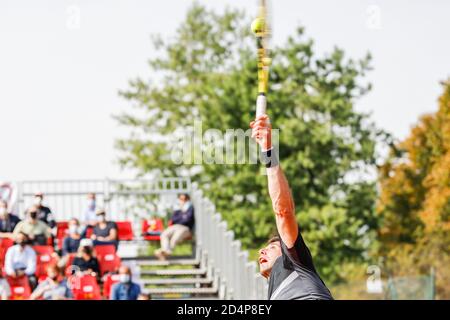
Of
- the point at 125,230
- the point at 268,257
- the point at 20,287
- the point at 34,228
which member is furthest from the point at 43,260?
the point at 268,257

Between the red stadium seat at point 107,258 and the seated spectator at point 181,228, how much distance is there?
139cm

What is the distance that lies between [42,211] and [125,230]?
1.96 m

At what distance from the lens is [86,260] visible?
18953mm

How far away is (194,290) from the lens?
20.3 metres

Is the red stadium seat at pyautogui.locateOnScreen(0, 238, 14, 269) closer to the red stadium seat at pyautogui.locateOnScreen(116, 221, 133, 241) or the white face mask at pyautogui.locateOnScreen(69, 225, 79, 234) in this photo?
the white face mask at pyautogui.locateOnScreen(69, 225, 79, 234)

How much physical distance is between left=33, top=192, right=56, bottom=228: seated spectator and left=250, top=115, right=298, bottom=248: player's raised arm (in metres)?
14.5

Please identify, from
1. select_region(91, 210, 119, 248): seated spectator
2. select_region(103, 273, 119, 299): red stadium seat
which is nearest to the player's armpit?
select_region(103, 273, 119, 299): red stadium seat

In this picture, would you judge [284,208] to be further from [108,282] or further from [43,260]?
[43,260]

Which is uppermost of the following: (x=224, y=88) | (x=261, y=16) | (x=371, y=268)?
(x=224, y=88)

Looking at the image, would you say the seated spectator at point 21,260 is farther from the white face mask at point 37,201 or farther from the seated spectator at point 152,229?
the seated spectator at point 152,229

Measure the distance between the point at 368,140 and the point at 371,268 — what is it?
17.6ft

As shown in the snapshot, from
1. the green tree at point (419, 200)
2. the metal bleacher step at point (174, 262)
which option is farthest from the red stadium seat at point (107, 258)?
the green tree at point (419, 200)
